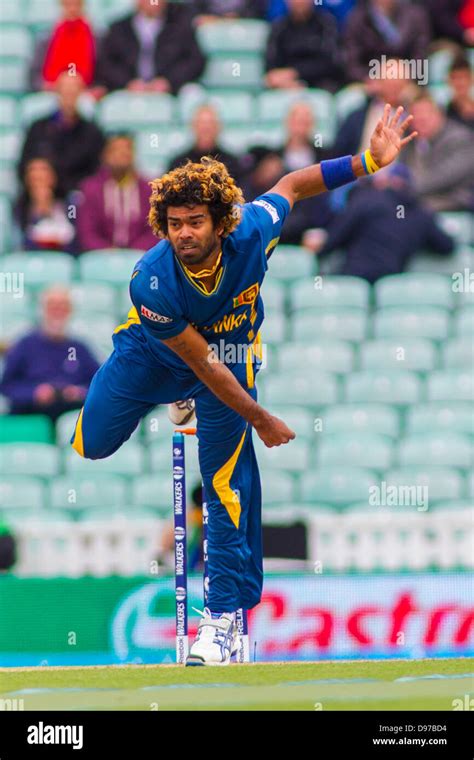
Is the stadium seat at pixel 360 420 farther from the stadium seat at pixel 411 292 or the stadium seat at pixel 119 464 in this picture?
the stadium seat at pixel 119 464

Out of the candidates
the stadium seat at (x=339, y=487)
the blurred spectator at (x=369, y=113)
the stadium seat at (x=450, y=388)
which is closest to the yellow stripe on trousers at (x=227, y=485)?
the stadium seat at (x=339, y=487)

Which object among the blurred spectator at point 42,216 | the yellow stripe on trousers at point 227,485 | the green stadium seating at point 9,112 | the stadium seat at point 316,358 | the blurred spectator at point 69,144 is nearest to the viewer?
the yellow stripe on trousers at point 227,485

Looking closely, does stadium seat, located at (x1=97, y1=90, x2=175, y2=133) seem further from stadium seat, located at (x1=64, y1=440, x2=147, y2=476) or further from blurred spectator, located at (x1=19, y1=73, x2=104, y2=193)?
stadium seat, located at (x1=64, y1=440, x2=147, y2=476)

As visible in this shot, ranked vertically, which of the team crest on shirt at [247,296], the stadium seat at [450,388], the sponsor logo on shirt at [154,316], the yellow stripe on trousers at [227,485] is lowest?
the yellow stripe on trousers at [227,485]

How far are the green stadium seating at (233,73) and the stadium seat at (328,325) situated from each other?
3070 millimetres

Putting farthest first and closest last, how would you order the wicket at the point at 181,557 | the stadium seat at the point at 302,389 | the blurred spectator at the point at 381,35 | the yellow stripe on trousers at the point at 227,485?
1. the blurred spectator at the point at 381,35
2. the stadium seat at the point at 302,389
3. the wicket at the point at 181,557
4. the yellow stripe on trousers at the point at 227,485

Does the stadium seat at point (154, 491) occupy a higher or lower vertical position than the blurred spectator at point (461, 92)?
lower

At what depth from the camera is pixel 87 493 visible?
12.8m

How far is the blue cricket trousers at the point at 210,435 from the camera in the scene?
320 inches

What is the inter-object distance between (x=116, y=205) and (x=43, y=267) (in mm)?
806

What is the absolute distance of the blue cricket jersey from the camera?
7.62m

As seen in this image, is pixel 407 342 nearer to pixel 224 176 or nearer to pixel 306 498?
pixel 306 498

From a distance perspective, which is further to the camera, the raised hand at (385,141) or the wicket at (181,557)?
the wicket at (181,557)

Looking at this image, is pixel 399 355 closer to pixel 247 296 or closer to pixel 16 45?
pixel 16 45
